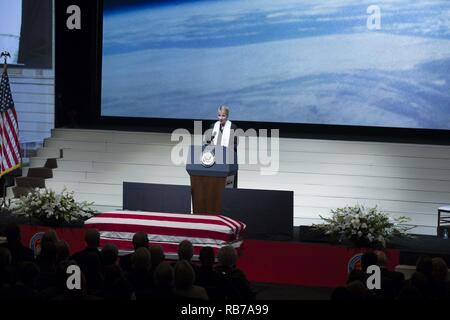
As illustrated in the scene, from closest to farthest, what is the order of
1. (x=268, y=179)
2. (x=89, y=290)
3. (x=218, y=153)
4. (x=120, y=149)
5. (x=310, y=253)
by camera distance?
(x=89, y=290), (x=310, y=253), (x=218, y=153), (x=268, y=179), (x=120, y=149)

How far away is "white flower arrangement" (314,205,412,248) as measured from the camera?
7539 millimetres

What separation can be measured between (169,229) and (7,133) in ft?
13.0

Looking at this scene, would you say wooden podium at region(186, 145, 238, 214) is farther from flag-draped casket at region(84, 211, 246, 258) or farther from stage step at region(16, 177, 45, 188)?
stage step at region(16, 177, 45, 188)

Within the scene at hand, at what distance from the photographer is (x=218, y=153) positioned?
8.56 meters

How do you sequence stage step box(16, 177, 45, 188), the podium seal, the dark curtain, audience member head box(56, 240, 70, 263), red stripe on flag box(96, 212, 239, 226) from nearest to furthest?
audience member head box(56, 240, 70, 263) < red stripe on flag box(96, 212, 239, 226) < the podium seal < stage step box(16, 177, 45, 188) < the dark curtain

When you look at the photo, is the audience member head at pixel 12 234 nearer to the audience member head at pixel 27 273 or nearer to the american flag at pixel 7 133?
the audience member head at pixel 27 273

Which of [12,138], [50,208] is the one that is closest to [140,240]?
[50,208]

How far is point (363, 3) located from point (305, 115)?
67.6 inches

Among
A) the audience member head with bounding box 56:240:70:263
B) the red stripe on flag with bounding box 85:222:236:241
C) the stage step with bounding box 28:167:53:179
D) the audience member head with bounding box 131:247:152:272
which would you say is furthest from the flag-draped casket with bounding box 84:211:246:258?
the stage step with bounding box 28:167:53:179

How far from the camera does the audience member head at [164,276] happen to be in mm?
4777

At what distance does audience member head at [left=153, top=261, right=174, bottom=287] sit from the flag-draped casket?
237 centimetres

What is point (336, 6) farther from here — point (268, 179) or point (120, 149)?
point (120, 149)
